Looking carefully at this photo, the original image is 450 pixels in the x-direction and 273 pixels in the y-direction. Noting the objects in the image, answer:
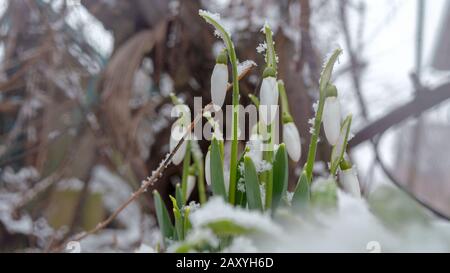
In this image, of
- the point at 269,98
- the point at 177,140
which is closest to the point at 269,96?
the point at 269,98

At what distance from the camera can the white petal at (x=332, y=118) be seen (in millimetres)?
351

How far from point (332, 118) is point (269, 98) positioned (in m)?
0.05

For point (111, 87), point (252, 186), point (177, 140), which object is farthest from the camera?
point (111, 87)

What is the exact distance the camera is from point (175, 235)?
391mm

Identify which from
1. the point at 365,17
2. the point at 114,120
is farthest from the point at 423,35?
the point at 114,120

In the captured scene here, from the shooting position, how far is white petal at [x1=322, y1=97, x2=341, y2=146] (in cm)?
35

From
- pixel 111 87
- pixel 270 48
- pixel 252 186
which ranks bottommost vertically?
pixel 252 186

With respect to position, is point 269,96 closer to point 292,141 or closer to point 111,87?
point 292,141

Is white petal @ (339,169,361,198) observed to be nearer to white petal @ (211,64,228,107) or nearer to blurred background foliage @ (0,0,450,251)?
white petal @ (211,64,228,107)

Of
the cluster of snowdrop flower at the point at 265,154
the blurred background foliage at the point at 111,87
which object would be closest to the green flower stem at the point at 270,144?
the cluster of snowdrop flower at the point at 265,154

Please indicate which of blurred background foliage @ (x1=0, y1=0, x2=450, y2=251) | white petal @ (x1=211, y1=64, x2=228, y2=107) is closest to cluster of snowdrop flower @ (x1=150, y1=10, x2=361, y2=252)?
white petal @ (x1=211, y1=64, x2=228, y2=107)

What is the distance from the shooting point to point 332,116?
357 millimetres

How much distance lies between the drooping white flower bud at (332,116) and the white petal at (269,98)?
0.04m

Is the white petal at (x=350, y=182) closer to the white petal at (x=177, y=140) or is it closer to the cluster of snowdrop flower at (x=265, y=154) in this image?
the cluster of snowdrop flower at (x=265, y=154)
